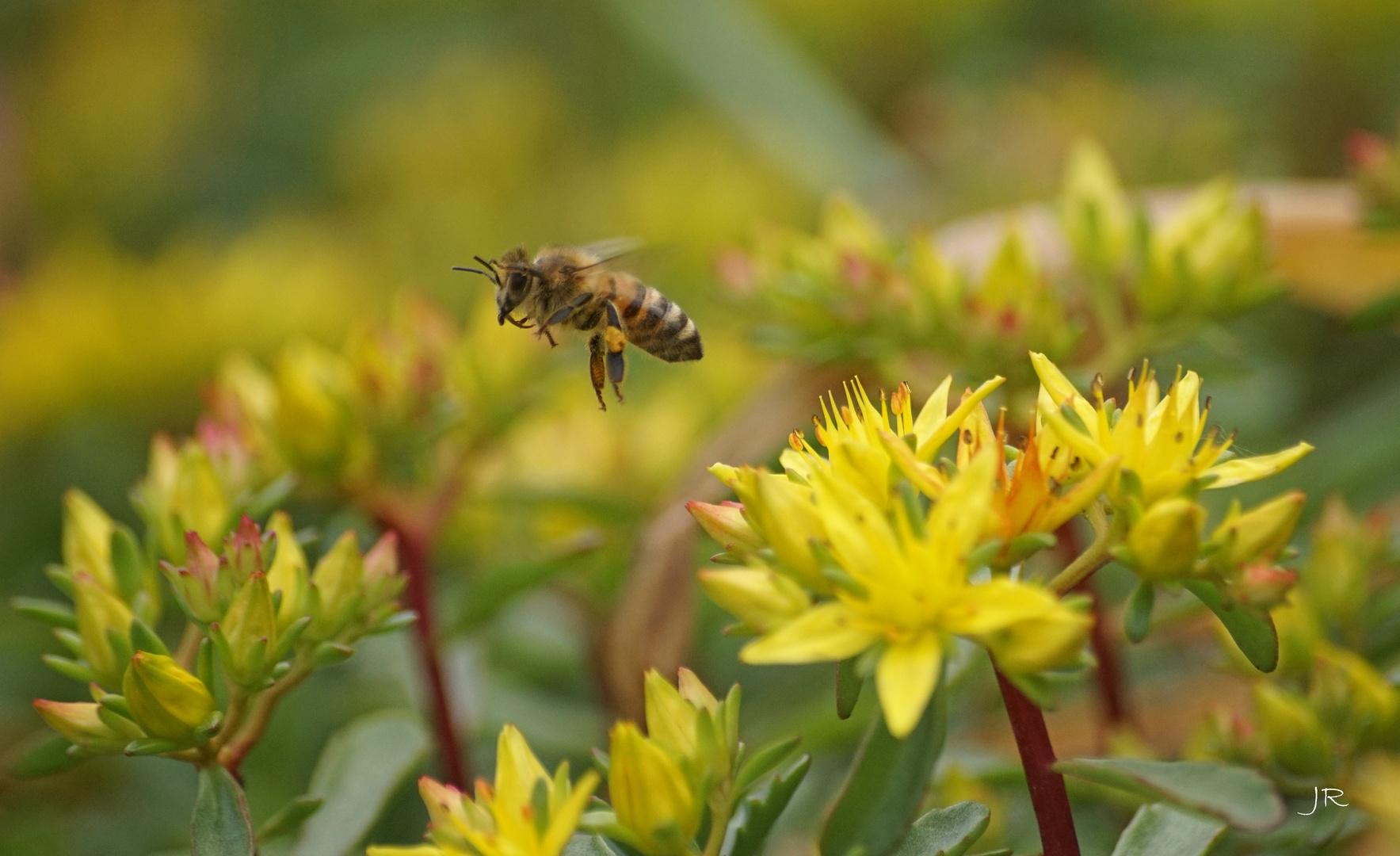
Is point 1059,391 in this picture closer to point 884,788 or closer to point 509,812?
point 884,788

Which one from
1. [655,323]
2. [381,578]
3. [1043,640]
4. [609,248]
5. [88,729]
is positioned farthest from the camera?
[609,248]

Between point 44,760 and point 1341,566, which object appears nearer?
point 44,760

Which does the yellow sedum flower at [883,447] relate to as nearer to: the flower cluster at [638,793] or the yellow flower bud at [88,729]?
the flower cluster at [638,793]

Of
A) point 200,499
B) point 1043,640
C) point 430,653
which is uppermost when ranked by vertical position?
point 200,499

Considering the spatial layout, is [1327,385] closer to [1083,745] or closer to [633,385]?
[1083,745]

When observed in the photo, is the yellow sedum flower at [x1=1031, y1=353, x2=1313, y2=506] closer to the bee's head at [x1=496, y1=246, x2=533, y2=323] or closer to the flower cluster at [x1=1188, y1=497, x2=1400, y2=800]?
the flower cluster at [x1=1188, y1=497, x2=1400, y2=800]

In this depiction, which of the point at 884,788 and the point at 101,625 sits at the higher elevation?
the point at 101,625

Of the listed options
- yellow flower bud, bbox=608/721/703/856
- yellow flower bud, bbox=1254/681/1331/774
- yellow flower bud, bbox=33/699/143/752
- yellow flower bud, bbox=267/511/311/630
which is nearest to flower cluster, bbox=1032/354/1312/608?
yellow flower bud, bbox=1254/681/1331/774

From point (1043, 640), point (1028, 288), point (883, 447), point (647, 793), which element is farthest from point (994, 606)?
point (1028, 288)

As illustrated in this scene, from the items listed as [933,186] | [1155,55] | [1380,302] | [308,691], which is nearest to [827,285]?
[1380,302]
